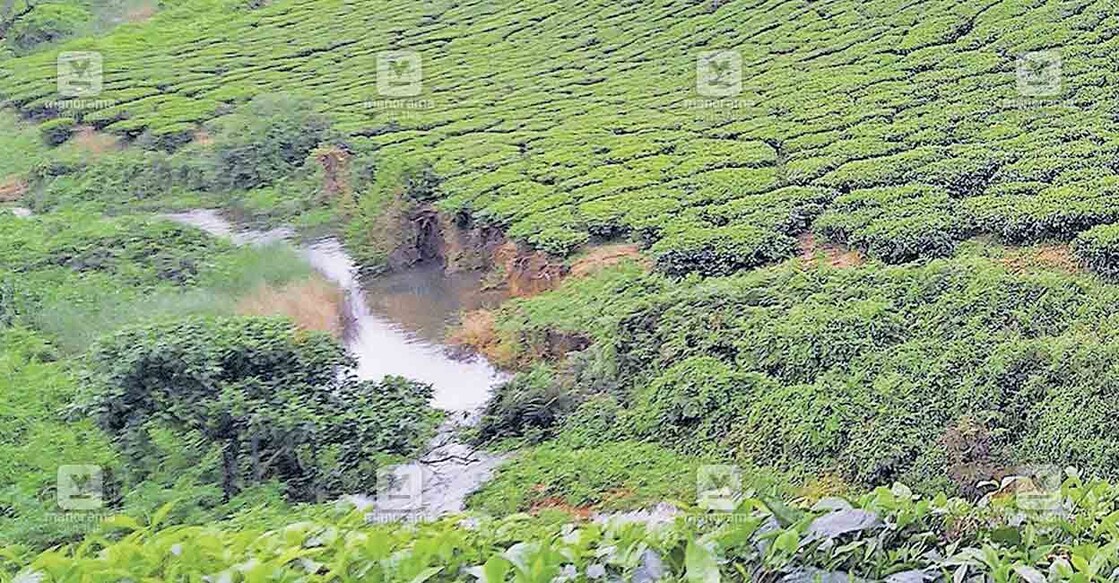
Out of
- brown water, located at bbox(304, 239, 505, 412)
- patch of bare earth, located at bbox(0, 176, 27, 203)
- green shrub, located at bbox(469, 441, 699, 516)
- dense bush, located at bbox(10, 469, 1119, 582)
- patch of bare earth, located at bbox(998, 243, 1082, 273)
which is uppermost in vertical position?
dense bush, located at bbox(10, 469, 1119, 582)

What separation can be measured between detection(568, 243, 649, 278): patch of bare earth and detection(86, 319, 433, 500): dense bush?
11.1 ft

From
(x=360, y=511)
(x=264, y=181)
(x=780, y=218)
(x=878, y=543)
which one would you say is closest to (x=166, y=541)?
(x=360, y=511)

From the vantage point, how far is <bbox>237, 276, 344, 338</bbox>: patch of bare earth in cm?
1271

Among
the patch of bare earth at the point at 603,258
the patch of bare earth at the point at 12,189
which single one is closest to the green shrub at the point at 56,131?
the patch of bare earth at the point at 12,189

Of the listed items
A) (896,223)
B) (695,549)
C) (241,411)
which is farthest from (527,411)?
(695,549)

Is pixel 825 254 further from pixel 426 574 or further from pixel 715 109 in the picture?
pixel 426 574

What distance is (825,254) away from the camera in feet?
37.0

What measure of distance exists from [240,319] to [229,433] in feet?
4.20

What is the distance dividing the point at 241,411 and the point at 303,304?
14.3 ft

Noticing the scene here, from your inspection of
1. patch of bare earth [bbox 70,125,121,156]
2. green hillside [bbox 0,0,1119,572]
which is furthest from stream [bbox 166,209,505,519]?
patch of bare earth [bbox 70,125,121,156]

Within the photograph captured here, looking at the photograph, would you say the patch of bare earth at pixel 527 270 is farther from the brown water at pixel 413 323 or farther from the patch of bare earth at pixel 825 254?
the patch of bare earth at pixel 825 254

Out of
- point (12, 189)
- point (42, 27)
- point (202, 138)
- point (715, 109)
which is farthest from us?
point (42, 27)

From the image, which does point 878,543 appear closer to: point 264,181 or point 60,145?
point 264,181

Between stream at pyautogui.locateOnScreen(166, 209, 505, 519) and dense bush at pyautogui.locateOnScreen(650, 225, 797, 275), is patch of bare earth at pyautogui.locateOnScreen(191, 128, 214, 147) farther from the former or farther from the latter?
dense bush at pyautogui.locateOnScreen(650, 225, 797, 275)
